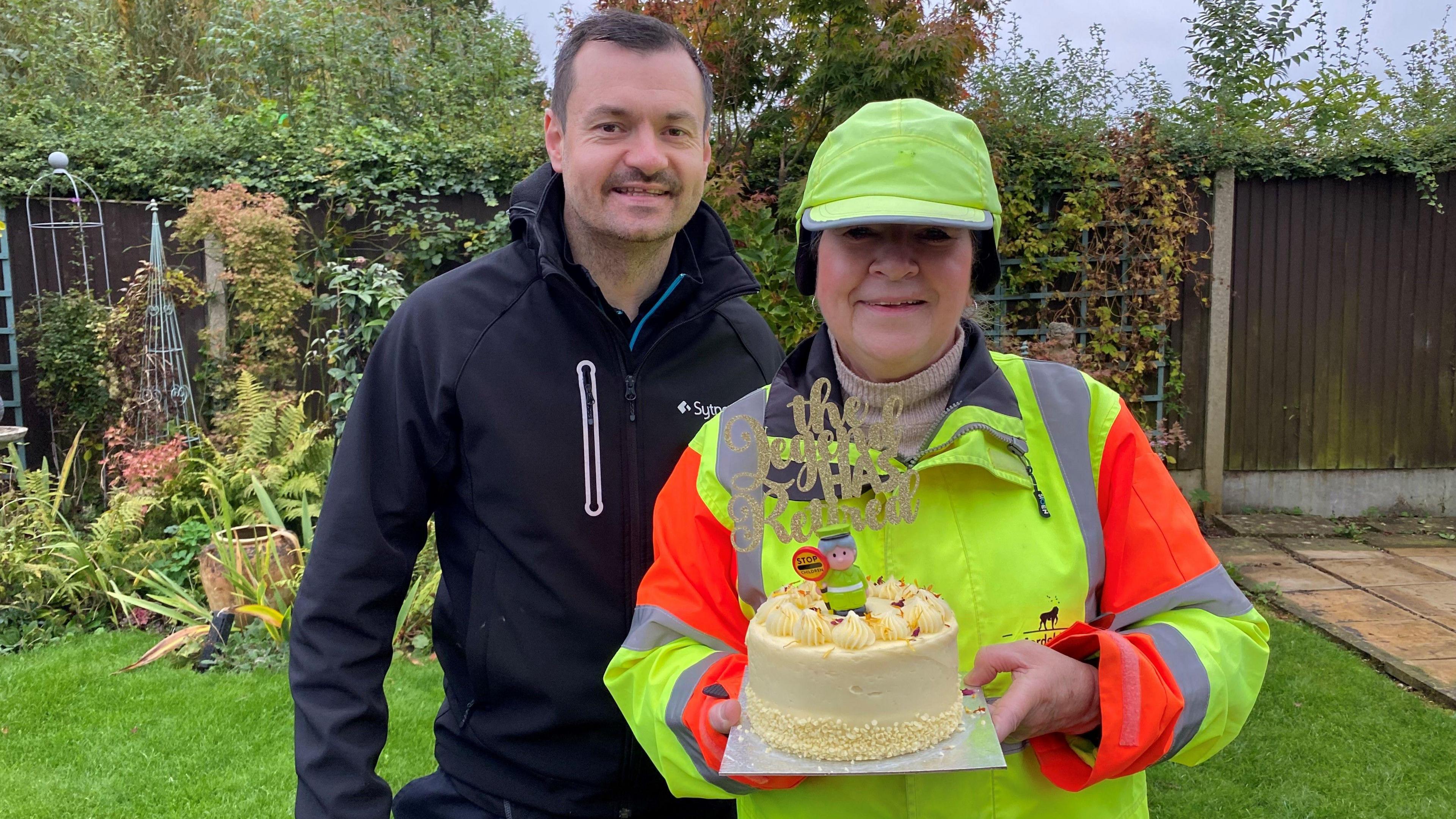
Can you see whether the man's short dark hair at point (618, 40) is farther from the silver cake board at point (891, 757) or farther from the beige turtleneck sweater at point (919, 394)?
the silver cake board at point (891, 757)

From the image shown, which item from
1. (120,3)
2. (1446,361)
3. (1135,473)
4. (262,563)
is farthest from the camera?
(120,3)

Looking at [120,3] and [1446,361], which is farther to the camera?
[120,3]

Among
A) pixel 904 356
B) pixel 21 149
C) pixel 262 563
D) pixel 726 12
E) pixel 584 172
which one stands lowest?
pixel 262 563

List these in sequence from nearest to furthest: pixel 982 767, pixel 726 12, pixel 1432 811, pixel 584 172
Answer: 1. pixel 982 767
2. pixel 584 172
3. pixel 1432 811
4. pixel 726 12

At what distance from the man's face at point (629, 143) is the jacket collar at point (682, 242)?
0.11 metres

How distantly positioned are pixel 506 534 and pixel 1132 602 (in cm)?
124

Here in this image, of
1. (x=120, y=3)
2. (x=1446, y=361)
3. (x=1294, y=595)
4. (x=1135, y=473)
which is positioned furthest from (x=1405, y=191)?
(x=120, y=3)

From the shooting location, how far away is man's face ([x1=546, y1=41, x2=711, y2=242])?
80.1 inches

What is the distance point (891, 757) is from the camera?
144cm

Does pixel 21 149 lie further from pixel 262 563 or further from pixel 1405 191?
pixel 1405 191

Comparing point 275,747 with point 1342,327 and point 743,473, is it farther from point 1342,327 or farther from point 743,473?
point 1342,327

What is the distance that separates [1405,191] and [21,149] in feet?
37.5

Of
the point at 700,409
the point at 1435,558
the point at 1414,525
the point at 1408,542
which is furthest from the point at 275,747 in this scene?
the point at 1414,525

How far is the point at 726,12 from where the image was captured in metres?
6.18
